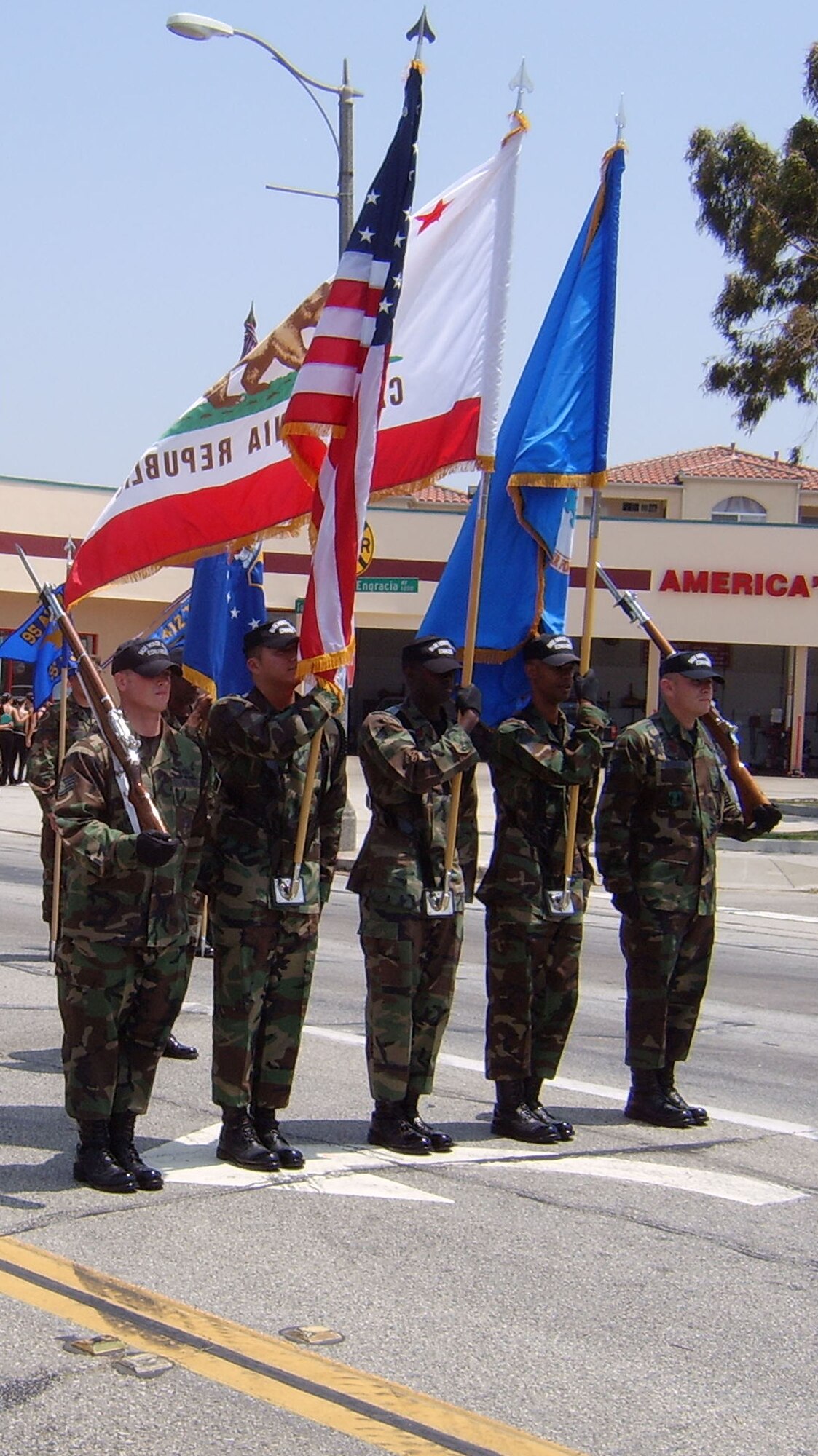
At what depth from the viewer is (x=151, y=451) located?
341 inches

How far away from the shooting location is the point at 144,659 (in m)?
5.59

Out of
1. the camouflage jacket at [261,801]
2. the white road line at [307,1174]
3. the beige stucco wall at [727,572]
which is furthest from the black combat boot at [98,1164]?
the beige stucco wall at [727,572]

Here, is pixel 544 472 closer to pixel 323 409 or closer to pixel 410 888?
pixel 323 409

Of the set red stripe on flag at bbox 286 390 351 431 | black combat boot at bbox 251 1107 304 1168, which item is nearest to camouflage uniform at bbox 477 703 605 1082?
black combat boot at bbox 251 1107 304 1168

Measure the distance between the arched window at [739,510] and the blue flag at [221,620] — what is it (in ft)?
120

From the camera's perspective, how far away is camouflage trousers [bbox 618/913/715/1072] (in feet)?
22.5

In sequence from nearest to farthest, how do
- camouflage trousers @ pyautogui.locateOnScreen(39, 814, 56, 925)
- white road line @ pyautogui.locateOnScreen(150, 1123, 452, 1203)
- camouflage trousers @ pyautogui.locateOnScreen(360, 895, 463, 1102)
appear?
1. white road line @ pyautogui.locateOnScreen(150, 1123, 452, 1203)
2. camouflage trousers @ pyautogui.locateOnScreen(360, 895, 463, 1102)
3. camouflage trousers @ pyautogui.locateOnScreen(39, 814, 56, 925)

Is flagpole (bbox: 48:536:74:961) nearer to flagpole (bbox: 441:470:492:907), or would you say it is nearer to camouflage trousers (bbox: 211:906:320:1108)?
flagpole (bbox: 441:470:492:907)

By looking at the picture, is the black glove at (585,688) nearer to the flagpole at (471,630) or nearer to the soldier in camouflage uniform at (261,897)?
the flagpole at (471,630)

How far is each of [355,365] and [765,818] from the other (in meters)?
2.51

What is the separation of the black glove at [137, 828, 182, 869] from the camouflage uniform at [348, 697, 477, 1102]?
103cm

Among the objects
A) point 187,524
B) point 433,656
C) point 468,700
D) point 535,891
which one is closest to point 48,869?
point 187,524

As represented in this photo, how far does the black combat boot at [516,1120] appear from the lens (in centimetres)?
657

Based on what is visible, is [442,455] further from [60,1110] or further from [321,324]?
[60,1110]
